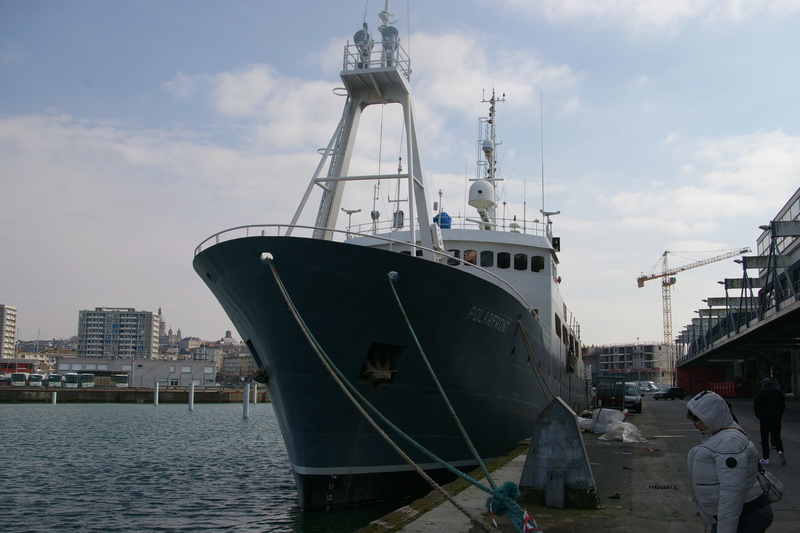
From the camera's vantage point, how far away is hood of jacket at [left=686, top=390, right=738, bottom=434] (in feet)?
12.6

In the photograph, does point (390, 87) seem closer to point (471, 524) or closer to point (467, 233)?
point (467, 233)

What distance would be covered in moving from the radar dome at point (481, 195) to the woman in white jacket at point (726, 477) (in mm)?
17585

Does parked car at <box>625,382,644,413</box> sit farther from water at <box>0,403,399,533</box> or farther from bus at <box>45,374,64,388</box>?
bus at <box>45,374,64,388</box>

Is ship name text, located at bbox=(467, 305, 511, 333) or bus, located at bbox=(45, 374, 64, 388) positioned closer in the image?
ship name text, located at bbox=(467, 305, 511, 333)

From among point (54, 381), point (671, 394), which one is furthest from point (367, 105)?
point (54, 381)

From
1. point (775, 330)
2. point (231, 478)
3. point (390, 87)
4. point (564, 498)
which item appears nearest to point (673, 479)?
point (564, 498)

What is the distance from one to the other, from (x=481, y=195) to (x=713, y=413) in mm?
17703

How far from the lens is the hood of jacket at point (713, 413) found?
12.6 feet

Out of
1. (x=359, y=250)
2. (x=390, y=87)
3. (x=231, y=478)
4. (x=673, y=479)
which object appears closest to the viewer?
(x=673, y=479)

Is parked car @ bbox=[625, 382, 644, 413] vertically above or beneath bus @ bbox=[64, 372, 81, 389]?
above

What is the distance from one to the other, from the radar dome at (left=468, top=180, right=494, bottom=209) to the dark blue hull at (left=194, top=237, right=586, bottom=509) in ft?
33.6

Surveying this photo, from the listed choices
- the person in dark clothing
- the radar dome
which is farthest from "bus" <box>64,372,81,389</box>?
the person in dark clothing

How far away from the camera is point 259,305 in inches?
392

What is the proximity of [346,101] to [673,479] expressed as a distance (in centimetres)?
912
